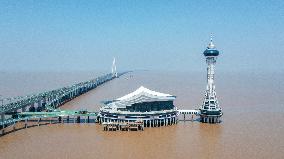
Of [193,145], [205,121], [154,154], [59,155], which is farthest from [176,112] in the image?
[59,155]

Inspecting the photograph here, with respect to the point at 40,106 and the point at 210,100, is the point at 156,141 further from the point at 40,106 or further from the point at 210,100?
the point at 40,106

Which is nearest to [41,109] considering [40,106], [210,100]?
[40,106]

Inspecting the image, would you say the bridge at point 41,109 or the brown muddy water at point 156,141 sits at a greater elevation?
the bridge at point 41,109

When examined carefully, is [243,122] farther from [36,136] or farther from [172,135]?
[36,136]

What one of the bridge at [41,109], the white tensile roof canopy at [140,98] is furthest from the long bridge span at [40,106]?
the white tensile roof canopy at [140,98]

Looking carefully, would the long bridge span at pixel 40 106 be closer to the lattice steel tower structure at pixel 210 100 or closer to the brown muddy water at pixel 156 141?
the brown muddy water at pixel 156 141
